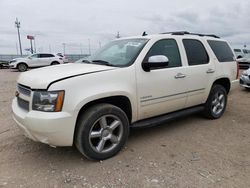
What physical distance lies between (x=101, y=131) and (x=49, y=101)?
0.85m

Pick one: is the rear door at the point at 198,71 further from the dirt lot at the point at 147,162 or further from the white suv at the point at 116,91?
the dirt lot at the point at 147,162

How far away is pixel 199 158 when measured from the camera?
10.5 feet

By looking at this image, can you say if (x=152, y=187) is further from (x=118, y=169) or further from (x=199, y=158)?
(x=199, y=158)

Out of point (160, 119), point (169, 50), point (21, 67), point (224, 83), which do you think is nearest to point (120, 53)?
point (169, 50)

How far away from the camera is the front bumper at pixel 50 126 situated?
8.64 feet

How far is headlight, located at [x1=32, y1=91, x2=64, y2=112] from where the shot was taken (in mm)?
2648

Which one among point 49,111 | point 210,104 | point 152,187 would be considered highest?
point 49,111

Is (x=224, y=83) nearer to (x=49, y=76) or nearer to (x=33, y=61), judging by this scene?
(x=49, y=76)

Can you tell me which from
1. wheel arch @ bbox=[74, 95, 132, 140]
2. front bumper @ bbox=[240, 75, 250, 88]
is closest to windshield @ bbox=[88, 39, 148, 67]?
wheel arch @ bbox=[74, 95, 132, 140]

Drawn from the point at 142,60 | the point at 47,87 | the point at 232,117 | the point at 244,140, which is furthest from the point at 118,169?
the point at 232,117

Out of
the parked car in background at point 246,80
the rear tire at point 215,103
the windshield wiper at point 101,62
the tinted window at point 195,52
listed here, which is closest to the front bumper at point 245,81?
the parked car in background at point 246,80

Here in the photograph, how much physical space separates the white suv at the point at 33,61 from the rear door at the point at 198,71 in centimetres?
1830

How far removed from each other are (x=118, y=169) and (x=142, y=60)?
5.31 feet

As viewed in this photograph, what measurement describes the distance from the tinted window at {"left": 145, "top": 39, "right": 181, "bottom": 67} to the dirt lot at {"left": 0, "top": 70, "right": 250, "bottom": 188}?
1.33 m
